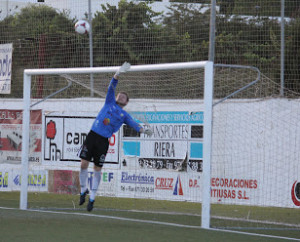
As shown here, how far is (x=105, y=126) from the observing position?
35.6ft

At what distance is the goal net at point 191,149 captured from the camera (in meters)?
12.9

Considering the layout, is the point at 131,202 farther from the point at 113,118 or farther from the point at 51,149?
the point at 113,118

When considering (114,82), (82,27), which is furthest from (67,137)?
(114,82)

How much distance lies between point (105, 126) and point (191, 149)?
370cm

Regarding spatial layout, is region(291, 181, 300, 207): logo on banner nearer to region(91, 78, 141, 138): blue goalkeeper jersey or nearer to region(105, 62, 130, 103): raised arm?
region(91, 78, 141, 138): blue goalkeeper jersey

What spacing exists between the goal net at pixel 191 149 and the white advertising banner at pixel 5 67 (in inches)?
79.2

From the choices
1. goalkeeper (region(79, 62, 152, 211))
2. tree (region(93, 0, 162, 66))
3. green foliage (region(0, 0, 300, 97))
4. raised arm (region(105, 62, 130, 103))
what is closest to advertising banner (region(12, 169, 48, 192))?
green foliage (region(0, 0, 300, 97))

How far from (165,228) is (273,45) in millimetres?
5457

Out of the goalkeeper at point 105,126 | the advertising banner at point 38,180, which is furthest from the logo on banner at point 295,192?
the advertising banner at point 38,180

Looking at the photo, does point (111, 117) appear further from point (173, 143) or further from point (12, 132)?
point (12, 132)

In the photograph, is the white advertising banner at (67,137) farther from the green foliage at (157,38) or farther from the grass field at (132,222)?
the green foliage at (157,38)

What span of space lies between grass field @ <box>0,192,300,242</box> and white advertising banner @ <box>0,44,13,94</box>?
3.20 meters

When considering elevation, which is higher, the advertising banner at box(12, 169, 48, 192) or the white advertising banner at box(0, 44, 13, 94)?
the white advertising banner at box(0, 44, 13, 94)

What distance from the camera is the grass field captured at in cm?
893
